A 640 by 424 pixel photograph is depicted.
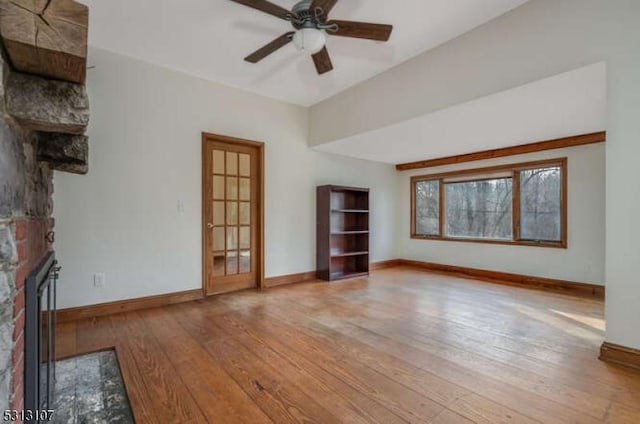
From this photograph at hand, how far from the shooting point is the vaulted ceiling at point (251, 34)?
99.0 inches

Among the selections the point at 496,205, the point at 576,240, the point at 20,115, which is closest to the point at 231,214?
the point at 20,115

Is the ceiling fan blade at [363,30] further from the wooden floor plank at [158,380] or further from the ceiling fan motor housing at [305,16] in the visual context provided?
the wooden floor plank at [158,380]

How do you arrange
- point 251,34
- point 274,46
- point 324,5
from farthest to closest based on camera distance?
point 251,34
point 274,46
point 324,5

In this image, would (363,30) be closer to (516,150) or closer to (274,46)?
(274,46)

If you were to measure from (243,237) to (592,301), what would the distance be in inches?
172

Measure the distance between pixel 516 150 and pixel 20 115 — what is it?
5.44 meters

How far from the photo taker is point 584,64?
2256mm

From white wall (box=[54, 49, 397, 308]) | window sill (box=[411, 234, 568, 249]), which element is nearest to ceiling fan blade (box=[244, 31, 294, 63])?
white wall (box=[54, 49, 397, 308])

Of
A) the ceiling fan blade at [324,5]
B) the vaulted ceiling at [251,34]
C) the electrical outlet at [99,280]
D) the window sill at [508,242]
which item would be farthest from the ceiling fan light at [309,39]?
the window sill at [508,242]

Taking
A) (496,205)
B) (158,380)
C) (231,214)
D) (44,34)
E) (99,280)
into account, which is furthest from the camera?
(496,205)

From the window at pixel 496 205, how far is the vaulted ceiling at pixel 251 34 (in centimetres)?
279

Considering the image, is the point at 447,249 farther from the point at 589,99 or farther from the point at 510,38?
the point at 510,38

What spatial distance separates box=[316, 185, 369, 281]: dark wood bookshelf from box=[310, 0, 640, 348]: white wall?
2108 millimetres

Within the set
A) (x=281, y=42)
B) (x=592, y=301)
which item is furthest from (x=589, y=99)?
(x=281, y=42)
